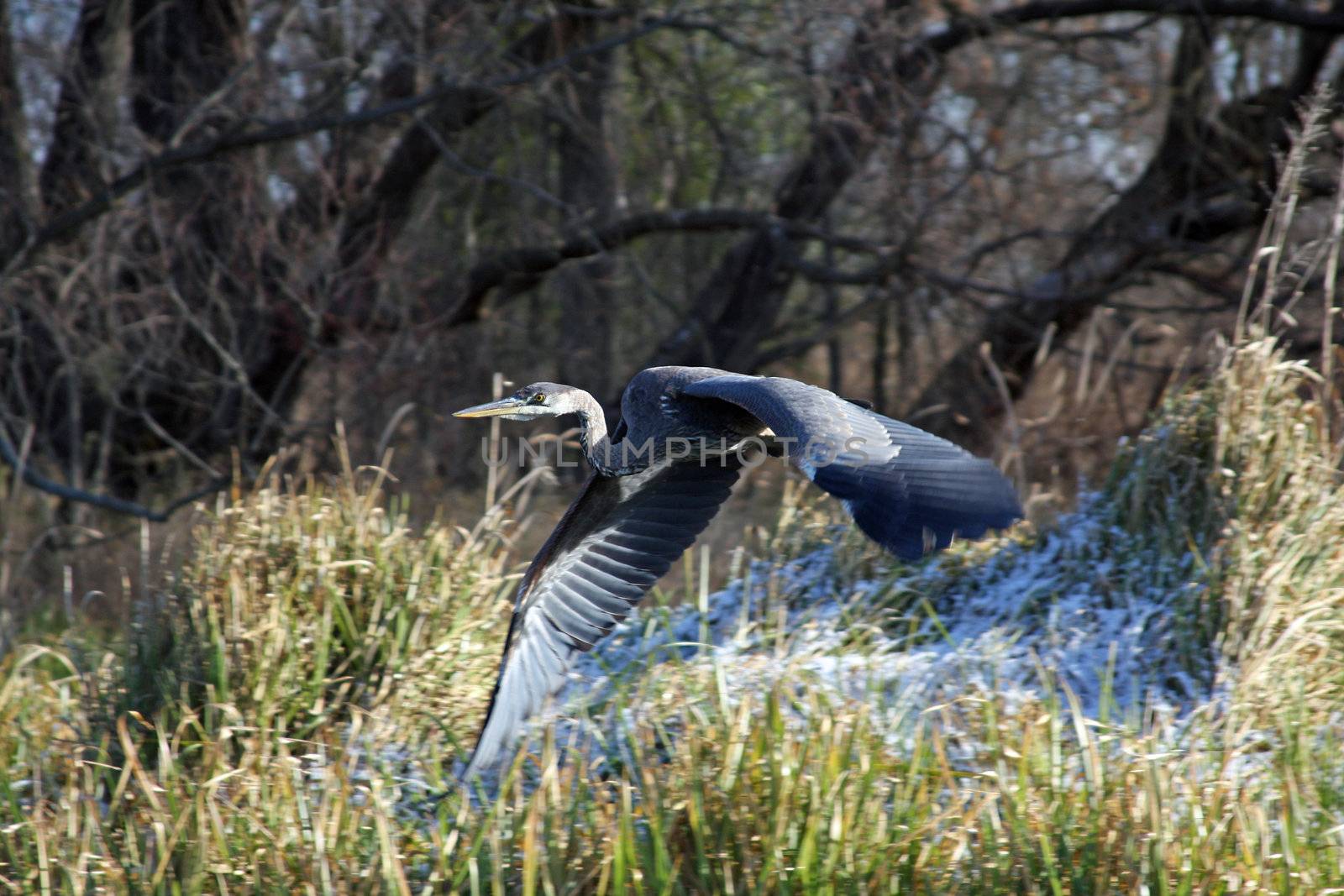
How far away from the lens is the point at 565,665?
3596mm

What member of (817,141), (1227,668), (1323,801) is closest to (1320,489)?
(1227,668)

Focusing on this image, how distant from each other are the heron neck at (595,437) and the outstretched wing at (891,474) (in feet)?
2.59

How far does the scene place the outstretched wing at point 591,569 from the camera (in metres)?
3.50

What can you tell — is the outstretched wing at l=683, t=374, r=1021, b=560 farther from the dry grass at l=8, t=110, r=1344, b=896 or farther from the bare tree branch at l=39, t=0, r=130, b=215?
the bare tree branch at l=39, t=0, r=130, b=215

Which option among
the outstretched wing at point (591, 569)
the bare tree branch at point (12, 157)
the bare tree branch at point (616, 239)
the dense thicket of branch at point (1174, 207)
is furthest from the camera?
the bare tree branch at point (616, 239)

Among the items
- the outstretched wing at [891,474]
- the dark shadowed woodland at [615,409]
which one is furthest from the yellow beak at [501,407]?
the outstretched wing at [891,474]

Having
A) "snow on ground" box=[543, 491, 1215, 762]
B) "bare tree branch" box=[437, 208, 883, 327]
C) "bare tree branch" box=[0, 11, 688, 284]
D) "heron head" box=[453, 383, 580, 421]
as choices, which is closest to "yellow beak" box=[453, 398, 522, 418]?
"heron head" box=[453, 383, 580, 421]

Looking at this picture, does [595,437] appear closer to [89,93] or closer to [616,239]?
[616,239]

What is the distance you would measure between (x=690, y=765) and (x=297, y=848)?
0.96 m

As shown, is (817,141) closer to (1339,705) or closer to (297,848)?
(1339,705)

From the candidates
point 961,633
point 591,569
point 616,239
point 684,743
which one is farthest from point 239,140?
point 684,743

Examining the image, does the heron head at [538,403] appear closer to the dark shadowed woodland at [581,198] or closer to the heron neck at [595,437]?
the heron neck at [595,437]

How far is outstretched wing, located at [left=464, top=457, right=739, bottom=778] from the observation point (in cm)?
350

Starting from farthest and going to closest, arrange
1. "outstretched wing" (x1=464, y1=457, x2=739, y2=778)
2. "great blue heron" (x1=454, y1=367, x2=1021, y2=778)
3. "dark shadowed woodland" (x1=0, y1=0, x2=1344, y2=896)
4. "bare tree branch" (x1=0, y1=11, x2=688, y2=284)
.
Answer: "bare tree branch" (x1=0, y1=11, x2=688, y2=284) < "outstretched wing" (x1=464, y1=457, x2=739, y2=778) < "dark shadowed woodland" (x1=0, y1=0, x2=1344, y2=896) < "great blue heron" (x1=454, y1=367, x2=1021, y2=778)
